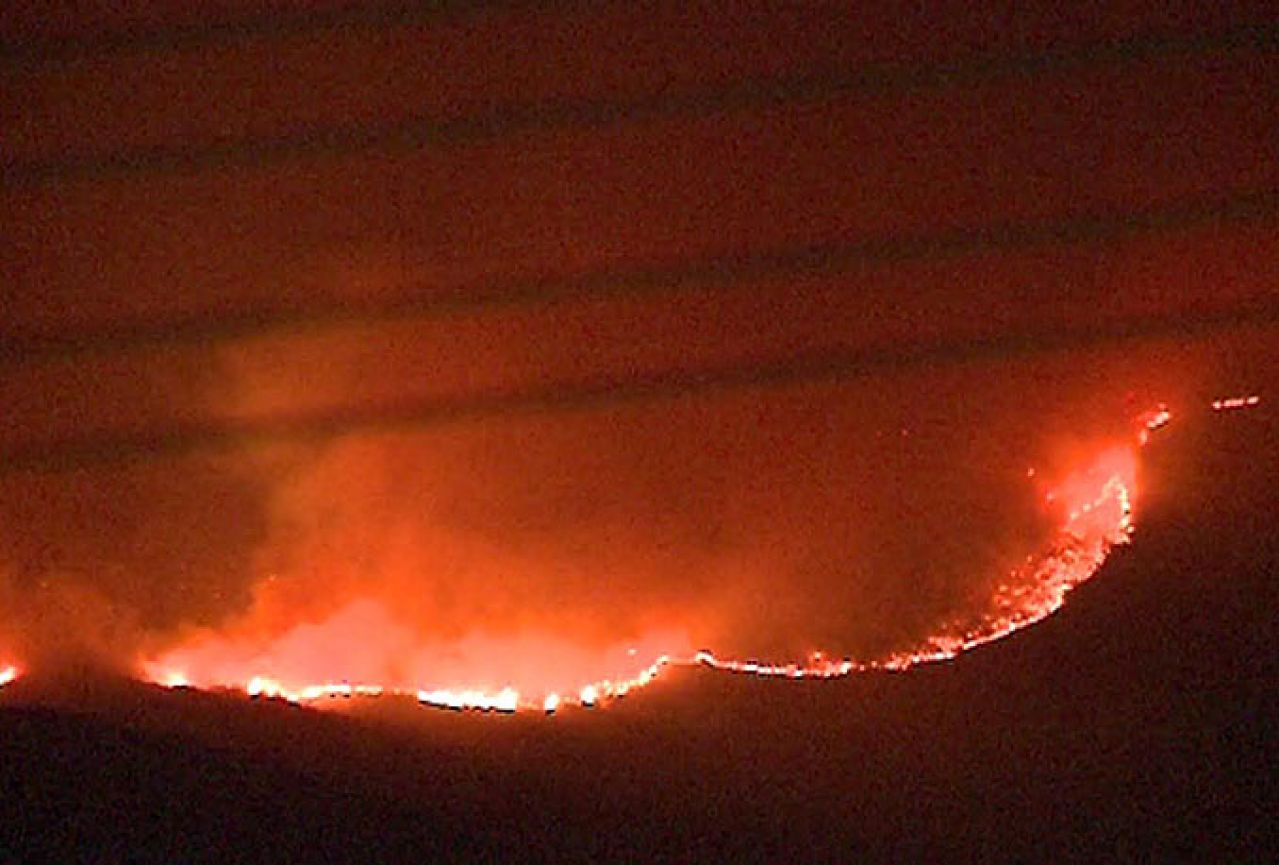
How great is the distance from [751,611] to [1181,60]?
2863 mm

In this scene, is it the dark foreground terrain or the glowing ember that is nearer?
the dark foreground terrain

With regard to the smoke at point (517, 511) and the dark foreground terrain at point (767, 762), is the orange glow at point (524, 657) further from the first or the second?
the dark foreground terrain at point (767, 762)

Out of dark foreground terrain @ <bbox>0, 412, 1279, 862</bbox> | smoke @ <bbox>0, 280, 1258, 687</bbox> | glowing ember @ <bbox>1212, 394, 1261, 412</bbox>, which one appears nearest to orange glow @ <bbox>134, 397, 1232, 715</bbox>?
smoke @ <bbox>0, 280, 1258, 687</bbox>

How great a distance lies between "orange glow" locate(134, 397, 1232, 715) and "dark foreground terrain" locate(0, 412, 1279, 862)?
152mm

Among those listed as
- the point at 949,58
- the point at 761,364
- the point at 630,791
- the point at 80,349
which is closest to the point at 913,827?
the point at 630,791

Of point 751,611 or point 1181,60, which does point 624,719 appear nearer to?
point 751,611

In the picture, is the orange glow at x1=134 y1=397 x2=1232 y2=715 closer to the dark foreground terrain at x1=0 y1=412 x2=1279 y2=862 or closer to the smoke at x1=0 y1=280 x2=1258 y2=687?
the smoke at x1=0 y1=280 x2=1258 y2=687

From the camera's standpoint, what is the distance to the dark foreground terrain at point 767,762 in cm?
478

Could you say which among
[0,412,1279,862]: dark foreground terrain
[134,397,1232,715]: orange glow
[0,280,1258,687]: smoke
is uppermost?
[0,280,1258,687]: smoke

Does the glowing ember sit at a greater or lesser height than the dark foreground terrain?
greater

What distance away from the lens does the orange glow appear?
6348mm

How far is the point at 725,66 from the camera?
7082mm

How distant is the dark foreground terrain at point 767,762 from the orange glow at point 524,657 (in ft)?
0.50

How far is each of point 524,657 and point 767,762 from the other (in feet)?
4.62
